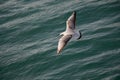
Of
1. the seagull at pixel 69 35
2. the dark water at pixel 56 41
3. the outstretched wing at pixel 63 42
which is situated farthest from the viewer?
the dark water at pixel 56 41

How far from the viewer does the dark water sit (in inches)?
516

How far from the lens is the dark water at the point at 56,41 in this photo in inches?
516

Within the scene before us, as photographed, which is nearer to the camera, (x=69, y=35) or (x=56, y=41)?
(x=69, y=35)

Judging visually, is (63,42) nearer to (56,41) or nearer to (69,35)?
(69,35)

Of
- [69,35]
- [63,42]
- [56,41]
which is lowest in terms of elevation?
[63,42]

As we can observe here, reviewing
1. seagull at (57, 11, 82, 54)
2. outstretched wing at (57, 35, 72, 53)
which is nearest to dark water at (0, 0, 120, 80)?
seagull at (57, 11, 82, 54)

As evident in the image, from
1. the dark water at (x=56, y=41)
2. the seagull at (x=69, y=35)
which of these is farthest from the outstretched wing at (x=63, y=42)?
the dark water at (x=56, y=41)

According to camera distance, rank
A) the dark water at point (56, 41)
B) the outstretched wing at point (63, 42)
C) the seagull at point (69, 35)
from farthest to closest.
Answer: the dark water at point (56, 41)
the seagull at point (69, 35)
the outstretched wing at point (63, 42)

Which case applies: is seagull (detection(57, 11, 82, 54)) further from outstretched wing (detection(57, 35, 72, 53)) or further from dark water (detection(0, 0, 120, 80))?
dark water (detection(0, 0, 120, 80))

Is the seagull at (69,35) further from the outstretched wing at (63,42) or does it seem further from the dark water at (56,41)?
the dark water at (56,41)

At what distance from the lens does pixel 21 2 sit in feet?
63.5

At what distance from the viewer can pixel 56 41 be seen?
49.0 ft

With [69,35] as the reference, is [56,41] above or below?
above

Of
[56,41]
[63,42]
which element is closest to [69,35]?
[63,42]
